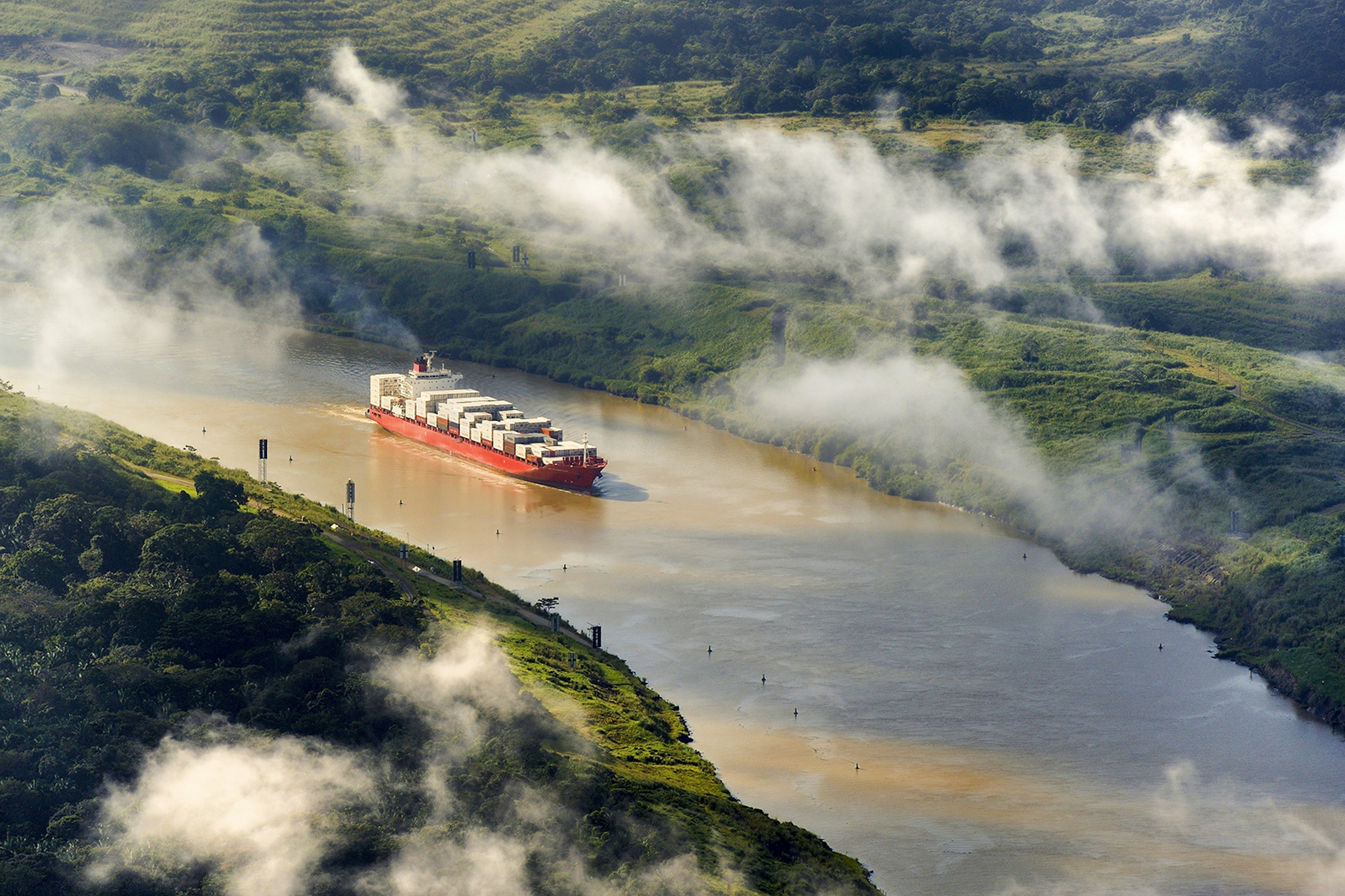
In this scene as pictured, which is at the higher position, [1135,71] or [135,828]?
[1135,71]

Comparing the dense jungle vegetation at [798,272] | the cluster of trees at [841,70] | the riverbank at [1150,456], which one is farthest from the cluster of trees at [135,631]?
the cluster of trees at [841,70]

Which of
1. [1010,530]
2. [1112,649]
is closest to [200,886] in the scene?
[1112,649]

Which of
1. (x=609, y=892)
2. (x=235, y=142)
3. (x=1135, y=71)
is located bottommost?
(x=609, y=892)

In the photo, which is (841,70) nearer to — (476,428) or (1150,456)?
(476,428)

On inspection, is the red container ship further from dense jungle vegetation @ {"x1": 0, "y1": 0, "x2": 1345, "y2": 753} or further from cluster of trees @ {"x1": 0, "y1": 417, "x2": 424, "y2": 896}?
cluster of trees @ {"x1": 0, "y1": 417, "x2": 424, "y2": 896}

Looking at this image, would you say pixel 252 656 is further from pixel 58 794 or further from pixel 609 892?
pixel 609 892

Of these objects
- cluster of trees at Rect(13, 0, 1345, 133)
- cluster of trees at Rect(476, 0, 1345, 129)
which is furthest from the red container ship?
cluster of trees at Rect(476, 0, 1345, 129)

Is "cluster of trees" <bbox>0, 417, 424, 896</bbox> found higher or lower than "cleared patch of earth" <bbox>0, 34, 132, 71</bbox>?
lower
